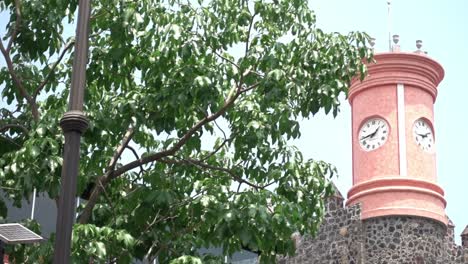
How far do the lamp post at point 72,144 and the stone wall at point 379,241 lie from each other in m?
17.7

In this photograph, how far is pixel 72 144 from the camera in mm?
7621

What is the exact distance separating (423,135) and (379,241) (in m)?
3.25

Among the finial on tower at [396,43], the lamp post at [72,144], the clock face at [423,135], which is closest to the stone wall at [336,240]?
the clock face at [423,135]

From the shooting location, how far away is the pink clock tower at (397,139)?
25538 mm

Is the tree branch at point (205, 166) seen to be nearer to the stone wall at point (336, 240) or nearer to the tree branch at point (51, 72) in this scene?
the tree branch at point (51, 72)

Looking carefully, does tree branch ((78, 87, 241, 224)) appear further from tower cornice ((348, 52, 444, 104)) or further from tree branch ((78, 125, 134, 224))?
tower cornice ((348, 52, 444, 104))

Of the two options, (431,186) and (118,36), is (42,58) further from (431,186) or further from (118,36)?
(431,186)

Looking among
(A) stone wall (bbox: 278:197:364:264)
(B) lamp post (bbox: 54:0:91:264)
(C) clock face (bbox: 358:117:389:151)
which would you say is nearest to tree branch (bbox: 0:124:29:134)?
(B) lamp post (bbox: 54:0:91:264)

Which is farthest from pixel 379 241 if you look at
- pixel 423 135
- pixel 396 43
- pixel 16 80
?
pixel 16 80

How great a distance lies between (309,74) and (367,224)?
14620 mm

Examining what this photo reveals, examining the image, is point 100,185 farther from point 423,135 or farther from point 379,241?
point 423,135

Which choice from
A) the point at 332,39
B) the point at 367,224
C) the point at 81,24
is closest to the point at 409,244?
the point at 367,224

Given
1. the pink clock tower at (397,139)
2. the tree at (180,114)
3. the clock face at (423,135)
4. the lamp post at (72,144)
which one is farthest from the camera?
the clock face at (423,135)

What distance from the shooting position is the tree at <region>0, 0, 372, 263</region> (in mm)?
10836
